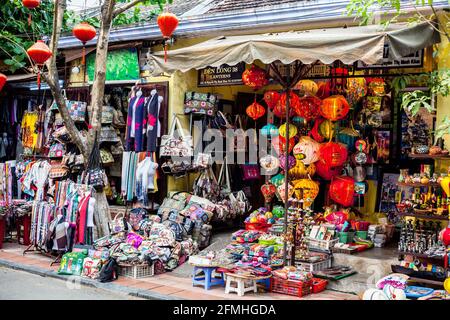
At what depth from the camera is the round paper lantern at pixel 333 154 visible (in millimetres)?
10031

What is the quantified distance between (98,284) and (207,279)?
1.76 meters

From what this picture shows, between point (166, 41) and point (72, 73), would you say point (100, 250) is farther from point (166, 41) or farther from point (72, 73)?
point (72, 73)

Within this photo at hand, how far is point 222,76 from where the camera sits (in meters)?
11.6

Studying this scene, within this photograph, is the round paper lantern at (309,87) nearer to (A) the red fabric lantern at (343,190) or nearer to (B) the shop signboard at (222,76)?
(B) the shop signboard at (222,76)

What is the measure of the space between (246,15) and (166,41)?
6.82ft

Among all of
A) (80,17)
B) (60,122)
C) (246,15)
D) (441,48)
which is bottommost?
(60,122)

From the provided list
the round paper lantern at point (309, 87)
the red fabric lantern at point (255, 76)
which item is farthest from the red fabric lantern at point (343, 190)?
the red fabric lantern at point (255, 76)

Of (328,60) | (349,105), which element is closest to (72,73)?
(349,105)

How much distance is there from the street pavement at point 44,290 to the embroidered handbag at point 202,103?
4.39 m

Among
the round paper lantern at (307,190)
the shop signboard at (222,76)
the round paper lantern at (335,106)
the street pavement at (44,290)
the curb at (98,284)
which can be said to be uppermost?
the shop signboard at (222,76)

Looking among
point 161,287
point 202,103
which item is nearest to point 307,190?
point 202,103

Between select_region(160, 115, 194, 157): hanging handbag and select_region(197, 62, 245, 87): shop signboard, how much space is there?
129cm

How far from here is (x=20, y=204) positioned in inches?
470

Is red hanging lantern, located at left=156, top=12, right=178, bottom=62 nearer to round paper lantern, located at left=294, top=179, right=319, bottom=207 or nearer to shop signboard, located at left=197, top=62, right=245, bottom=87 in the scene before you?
shop signboard, located at left=197, top=62, right=245, bottom=87
